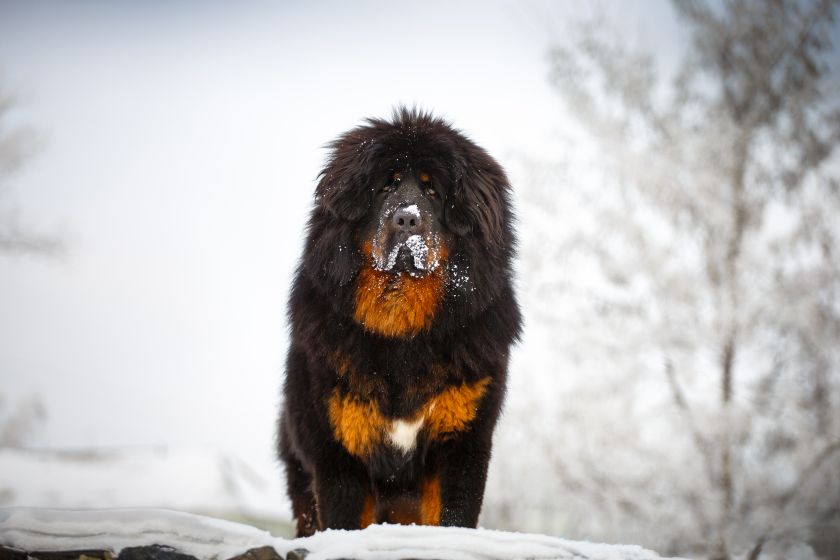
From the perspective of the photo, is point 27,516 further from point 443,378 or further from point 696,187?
point 696,187

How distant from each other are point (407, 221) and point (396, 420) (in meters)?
1.07

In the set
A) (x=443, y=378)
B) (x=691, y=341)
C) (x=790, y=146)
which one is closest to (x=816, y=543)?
(x=691, y=341)

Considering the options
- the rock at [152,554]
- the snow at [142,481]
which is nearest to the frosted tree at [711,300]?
the snow at [142,481]

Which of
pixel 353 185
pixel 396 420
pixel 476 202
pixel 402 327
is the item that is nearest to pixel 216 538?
pixel 396 420

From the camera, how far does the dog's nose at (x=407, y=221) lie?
4.06 m

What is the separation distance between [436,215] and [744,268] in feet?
23.5

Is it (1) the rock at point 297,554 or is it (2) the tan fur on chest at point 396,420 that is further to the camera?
(2) the tan fur on chest at point 396,420

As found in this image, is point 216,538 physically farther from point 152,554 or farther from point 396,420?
point 396,420

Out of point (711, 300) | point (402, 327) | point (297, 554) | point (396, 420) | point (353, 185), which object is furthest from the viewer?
point (711, 300)

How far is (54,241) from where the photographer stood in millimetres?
14367

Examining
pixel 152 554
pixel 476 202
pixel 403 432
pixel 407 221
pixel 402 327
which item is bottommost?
pixel 152 554

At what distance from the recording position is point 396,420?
4.04m

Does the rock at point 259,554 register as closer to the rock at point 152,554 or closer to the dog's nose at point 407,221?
the rock at point 152,554

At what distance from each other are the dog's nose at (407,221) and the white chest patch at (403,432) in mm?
1008
